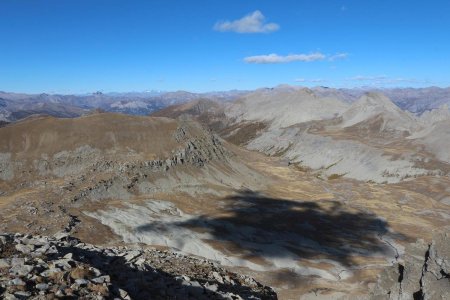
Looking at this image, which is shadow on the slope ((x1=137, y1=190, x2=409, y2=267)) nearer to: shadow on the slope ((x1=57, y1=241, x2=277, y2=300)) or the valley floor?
the valley floor

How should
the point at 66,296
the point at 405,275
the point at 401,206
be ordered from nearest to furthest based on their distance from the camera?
1. the point at 66,296
2. the point at 405,275
3. the point at 401,206

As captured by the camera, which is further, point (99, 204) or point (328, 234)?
point (328, 234)

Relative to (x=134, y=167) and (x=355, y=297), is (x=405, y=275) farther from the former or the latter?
(x=134, y=167)

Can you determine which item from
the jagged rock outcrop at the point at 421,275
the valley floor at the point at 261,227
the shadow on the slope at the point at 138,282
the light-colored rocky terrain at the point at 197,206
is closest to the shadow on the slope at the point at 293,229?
the valley floor at the point at 261,227

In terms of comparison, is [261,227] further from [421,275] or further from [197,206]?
[421,275]

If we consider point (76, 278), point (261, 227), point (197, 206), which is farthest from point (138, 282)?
point (197, 206)

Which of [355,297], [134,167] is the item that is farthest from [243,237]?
[355,297]
